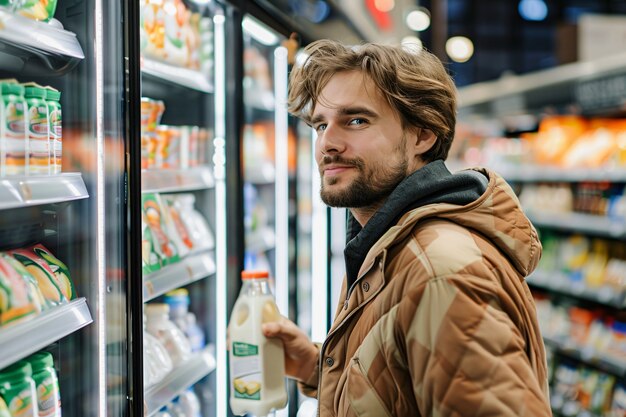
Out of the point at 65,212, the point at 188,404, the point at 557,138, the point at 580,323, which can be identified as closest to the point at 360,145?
the point at 65,212

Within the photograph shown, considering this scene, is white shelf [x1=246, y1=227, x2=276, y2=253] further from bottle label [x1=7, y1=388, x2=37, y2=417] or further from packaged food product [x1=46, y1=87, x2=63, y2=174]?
bottle label [x1=7, y1=388, x2=37, y2=417]

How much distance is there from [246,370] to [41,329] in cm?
62

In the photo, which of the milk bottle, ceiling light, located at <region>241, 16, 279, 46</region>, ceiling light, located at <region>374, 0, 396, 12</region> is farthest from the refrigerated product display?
the milk bottle

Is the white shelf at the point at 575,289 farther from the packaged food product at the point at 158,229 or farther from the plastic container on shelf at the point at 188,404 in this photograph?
the packaged food product at the point at 158,229

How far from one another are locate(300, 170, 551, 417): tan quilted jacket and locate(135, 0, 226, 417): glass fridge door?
0.84m

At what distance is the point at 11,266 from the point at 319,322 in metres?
2.35

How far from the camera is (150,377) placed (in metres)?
2.12

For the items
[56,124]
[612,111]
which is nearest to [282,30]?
[56,124]

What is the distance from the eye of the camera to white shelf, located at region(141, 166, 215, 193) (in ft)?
6.89

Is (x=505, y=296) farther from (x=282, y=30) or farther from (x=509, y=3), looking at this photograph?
(x=509, y=3)

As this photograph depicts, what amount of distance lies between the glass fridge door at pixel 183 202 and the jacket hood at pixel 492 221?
3.14 feet

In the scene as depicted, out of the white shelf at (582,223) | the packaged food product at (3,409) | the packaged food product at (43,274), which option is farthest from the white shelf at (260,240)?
the white shelf at (582,223)

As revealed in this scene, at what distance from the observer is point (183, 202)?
8.77 ft

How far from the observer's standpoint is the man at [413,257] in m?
1.21
